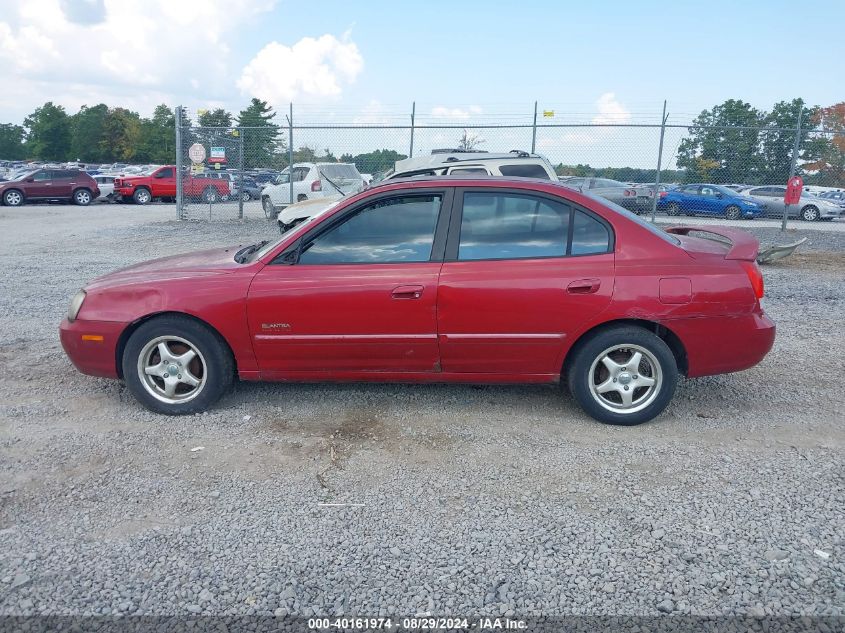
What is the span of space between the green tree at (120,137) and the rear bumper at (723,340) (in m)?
80.7

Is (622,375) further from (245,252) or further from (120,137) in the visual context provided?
(120,137)

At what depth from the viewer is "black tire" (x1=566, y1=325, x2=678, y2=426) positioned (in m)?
4.10

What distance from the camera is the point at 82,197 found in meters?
25.7

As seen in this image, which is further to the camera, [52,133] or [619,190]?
[52,133]

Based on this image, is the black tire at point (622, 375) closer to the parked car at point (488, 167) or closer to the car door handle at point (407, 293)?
the car door handle at point (407, 293)

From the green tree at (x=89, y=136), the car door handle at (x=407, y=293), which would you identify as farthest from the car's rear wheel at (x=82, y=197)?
the green tree at (x=89, y=136)

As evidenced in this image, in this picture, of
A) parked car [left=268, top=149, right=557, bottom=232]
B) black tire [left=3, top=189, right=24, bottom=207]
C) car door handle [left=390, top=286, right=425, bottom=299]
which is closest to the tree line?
parked car [left=268, top=149, right=557, bottom=232]

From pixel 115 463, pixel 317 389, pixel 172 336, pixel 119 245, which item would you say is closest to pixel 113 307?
pixel 172 336

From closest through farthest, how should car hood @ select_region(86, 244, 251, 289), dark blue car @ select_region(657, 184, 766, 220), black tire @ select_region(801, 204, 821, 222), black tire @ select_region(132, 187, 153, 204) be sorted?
car hood @ select_region(86, 244, 251, 289) → dark blue car @ select_region(657, 184, 766, 220) → black tire @ select_region(801, 204, 821, 222) → black tire @ select_region(132, 187, 153, 204)

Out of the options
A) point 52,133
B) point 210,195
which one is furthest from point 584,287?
point 52,133

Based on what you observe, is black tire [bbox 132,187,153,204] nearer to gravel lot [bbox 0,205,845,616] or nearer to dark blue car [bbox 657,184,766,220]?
dark blue car [bbox 657,184,766,220]

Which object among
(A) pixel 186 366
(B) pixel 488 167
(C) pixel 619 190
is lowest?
(A) pixel 186 366

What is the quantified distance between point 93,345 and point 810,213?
2425 cm

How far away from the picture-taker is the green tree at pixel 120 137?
75.3 meters
